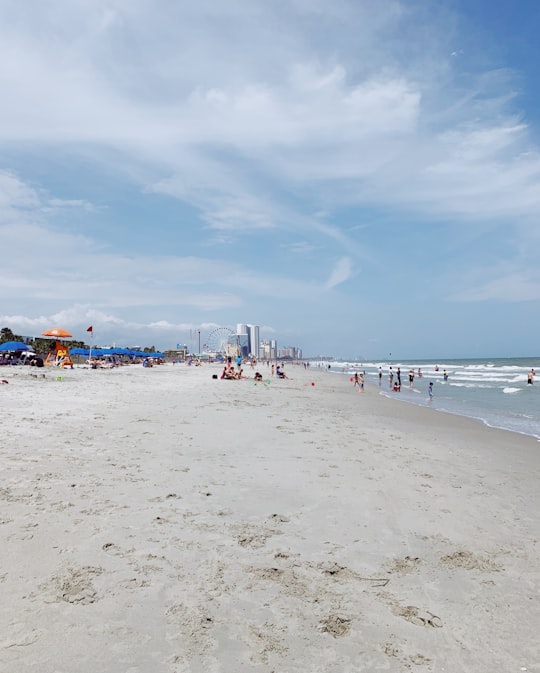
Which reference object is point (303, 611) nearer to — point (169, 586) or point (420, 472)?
point (169, 586)

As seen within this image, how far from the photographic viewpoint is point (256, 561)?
4.28 metres

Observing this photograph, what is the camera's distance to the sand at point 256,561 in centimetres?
300

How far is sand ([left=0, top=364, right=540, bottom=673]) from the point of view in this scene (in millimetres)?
2996

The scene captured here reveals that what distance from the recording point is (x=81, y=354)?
68438 mm

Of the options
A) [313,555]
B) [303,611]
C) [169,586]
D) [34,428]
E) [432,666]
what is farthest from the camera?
[34,428]

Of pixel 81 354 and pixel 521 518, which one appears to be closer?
pixel 521 518

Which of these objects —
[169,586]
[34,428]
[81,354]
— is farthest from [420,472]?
[81,354]

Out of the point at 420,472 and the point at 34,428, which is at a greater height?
the point at 34,428

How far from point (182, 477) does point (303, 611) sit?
3.83 m

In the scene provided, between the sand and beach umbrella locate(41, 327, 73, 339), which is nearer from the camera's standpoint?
the sand

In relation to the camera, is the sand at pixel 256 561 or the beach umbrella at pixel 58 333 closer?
the sand at pixel 256 561

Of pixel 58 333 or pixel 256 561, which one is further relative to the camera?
pixel 58 333

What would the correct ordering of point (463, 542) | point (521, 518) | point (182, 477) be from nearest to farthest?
1. point (463, 542)
2. point (521, 518)
3. point (182, 477)

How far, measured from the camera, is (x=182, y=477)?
6930 mm
